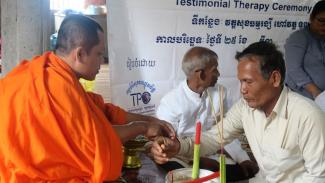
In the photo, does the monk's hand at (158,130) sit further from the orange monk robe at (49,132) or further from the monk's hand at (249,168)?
the monk's hand at (249,168)

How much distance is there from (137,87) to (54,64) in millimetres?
913

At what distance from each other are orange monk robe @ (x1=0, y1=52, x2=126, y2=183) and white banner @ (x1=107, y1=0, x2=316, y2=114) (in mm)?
809

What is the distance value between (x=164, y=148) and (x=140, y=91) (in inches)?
32.0

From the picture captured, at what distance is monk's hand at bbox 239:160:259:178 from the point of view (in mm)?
2803

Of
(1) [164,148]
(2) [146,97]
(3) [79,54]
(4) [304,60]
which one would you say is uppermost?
(3) [79,54]

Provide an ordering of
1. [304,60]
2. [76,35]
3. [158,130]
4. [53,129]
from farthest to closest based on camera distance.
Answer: [304,60] → [158,130] → [76,35] → [53,129]

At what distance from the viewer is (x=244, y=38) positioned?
3.03 metres

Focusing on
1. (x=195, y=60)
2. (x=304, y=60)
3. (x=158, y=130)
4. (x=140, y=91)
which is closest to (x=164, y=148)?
(x=158, y=130)

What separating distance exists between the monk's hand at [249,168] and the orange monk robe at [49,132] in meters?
1.28

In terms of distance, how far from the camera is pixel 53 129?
1.75 metres

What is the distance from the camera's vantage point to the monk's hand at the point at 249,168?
2.80 meters

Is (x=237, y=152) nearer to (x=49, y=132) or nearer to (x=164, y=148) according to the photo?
(x=164, y=148)

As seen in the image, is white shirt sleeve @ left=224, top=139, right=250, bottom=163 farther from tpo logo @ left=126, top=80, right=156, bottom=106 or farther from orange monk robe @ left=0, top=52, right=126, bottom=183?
orange monk robe @ left=0, top=52, right=126, bottom=183

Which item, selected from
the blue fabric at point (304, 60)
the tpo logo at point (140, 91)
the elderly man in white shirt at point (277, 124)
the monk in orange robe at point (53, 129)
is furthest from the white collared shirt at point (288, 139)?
the blue fabric at point (304, 60)
